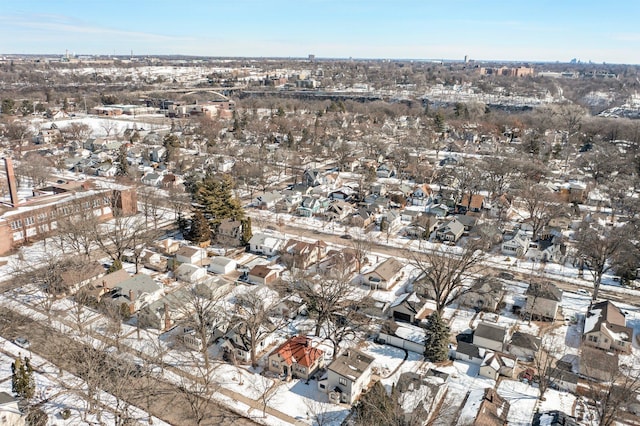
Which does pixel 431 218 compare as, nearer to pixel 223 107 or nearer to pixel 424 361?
pixel 424 361

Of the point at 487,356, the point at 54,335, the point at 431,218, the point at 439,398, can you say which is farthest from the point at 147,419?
the point at 431,218

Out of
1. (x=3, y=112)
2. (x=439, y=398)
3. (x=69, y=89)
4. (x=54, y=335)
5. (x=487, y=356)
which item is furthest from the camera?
(x=69, y=89)

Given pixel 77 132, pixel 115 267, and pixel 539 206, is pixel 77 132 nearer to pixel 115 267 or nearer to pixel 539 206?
pixel 115 267

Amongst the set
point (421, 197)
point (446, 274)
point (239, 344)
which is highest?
point (446, 274)

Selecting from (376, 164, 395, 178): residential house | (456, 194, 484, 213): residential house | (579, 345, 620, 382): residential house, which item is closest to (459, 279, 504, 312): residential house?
(579, 345, 620, 382): residential house

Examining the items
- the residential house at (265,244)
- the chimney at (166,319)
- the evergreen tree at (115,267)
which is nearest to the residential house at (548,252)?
the residential house at (265,244)

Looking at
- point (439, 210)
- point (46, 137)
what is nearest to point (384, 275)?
point (439, 210)
